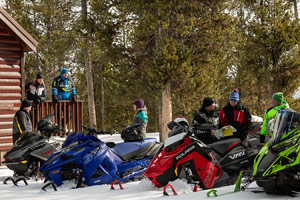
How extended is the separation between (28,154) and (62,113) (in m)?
4.31

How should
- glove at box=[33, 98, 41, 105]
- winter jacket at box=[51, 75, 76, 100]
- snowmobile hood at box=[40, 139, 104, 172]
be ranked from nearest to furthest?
snowmobile hood at box=[40, 139, 104, 172], glove at box=[33, 98, 41, 105], winter jacket at box=[51, 75, 76, 100]

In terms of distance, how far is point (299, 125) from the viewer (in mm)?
4590

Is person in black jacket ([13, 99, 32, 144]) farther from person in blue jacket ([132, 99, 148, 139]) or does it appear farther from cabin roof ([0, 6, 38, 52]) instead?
cabin roof ([0, 6, 38, 52])

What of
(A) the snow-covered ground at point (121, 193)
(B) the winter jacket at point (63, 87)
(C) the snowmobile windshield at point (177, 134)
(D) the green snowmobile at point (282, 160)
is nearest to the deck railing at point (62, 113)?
(B) the winter jacket at point (63, 87)

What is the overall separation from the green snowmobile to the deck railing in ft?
24.7

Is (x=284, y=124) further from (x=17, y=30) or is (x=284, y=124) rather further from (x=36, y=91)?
(x=17, y=30)

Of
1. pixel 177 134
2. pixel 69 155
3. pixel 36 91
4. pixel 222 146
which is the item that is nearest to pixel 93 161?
pixel 69 155

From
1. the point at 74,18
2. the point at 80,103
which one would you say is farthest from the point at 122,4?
the point at 80,103

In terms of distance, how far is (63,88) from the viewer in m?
11.5

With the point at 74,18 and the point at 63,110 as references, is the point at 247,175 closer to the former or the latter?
the point at 63,110

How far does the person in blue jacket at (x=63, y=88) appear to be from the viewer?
11.1 meters

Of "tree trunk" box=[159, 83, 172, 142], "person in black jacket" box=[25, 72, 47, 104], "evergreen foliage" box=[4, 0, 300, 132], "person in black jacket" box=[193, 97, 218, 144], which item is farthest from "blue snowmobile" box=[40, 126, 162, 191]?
"tree trunk" box=[159, 83, 172, 142]

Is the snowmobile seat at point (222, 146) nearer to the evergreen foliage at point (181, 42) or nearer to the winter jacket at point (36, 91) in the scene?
the winter jacket at point (36, 91)

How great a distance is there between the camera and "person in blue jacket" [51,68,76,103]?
36.5 ft
